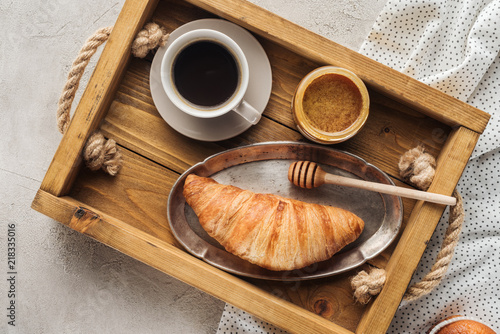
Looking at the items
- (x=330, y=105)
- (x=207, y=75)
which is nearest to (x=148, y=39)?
(x=207, y=75)

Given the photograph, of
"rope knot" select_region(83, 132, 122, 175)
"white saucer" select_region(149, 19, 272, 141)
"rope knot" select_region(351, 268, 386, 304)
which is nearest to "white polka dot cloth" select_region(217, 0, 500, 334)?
"rope knot" select_region(351, 268, 386, 304)

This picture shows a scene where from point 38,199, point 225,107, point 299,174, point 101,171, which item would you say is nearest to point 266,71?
point 225,107

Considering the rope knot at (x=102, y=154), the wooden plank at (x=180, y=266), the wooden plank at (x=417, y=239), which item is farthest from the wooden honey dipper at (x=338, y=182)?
the rope knot at (x=102, y=154)

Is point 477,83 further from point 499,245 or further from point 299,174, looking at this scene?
point 299,174

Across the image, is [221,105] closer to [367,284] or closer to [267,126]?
[267,126]

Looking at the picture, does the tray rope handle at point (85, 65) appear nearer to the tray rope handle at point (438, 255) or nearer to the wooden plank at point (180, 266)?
the wooden plank at point (180, 266)

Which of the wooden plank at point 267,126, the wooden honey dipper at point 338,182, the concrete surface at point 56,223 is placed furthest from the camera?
the concrete surface at point 56,223

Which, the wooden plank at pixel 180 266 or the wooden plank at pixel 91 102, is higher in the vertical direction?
the wooden plank at pixel 91 102
